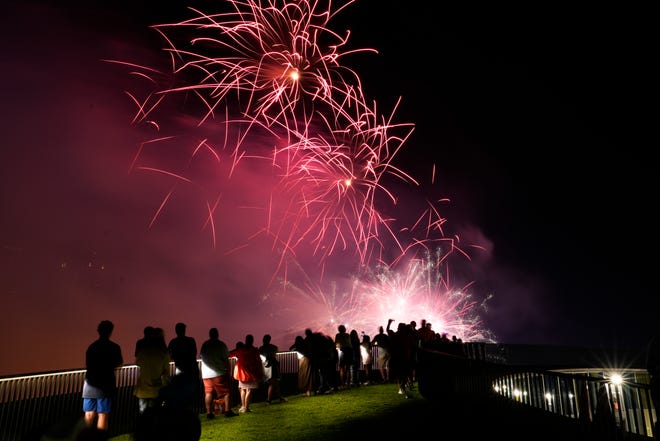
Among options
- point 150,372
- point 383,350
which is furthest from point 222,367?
point 383,350

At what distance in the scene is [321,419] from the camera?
10.6 meters

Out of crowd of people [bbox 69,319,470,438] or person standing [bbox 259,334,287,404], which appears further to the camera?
person standing [bbox 259,334,287,404]

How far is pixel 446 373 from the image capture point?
12.0 meters

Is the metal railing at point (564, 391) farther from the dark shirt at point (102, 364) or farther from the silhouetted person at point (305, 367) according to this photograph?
the dark shirt at point (102, 364)

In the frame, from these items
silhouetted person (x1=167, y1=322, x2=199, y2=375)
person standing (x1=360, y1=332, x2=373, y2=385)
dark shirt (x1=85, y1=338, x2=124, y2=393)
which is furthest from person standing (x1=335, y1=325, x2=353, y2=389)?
dark shirt (x1=85, y1=338, x2=124, y2=393)

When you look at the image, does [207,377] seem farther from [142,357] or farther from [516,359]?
[516,359]

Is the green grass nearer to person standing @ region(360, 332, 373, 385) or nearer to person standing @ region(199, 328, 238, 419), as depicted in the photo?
person standing @ region(199, 328, 238, 419)

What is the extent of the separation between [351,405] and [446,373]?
99.8 inches

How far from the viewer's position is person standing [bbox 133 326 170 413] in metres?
9.31

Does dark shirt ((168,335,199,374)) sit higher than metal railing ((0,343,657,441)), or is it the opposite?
dark shirt ((168,335,199,374))

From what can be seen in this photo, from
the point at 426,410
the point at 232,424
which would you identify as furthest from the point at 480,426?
the point at 232,424

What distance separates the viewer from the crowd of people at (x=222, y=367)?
8.06 meters

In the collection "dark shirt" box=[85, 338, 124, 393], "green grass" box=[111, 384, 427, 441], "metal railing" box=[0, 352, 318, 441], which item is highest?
"dark shirt" box=[85, 338, 124, 393]

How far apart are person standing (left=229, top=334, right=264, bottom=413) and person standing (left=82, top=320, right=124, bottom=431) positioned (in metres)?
4.53
